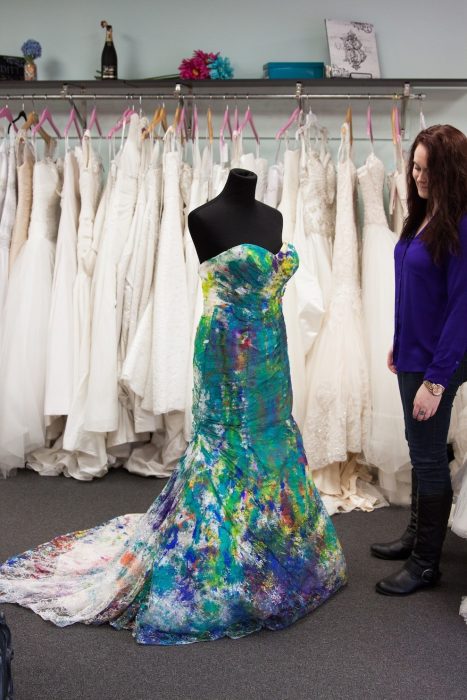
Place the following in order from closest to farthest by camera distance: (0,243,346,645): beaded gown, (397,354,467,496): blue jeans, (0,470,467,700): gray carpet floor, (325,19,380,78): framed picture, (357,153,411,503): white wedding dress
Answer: (0,470,467,700): gray carpet floor < (0,243,346,645): beaded gown < (397,354,467,496): blue jeans < (357,153,411,503): white wedding dress < (325,19,380,78): framed picture

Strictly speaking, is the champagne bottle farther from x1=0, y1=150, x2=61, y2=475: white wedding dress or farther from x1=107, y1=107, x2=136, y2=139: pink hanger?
x1=0, y1=150, x2=61, y2=475: white wedding dress

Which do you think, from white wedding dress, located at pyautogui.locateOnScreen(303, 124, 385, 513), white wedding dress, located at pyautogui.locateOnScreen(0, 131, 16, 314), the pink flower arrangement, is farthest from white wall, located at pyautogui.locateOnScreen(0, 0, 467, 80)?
white wedding dress, located at pyautogui.locateOnScreen(303, 124, 385, 513)

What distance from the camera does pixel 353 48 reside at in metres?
3.60

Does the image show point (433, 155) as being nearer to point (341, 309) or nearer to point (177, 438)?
point (341, 309)

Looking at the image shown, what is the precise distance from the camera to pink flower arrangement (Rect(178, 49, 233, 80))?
3.52 metres

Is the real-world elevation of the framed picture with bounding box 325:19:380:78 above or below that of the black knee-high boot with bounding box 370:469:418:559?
above

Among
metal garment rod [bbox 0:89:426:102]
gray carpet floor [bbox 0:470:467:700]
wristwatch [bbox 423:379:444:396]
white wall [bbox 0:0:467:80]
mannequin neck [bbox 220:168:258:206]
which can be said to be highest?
white wall [bbox 0:0:467:80]

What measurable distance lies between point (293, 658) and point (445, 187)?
4.37 ft

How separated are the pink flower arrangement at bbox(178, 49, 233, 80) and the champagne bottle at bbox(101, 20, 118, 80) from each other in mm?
309

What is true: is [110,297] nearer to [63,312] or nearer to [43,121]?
[63,312]

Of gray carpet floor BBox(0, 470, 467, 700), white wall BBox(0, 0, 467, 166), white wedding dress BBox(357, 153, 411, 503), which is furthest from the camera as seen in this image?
white wall BBox(0, 0, 467, 166)

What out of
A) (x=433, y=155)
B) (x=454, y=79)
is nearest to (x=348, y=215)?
(x=454, y=79)

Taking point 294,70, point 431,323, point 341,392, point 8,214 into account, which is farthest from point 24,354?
point 431,323

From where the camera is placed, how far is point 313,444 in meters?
3.13
